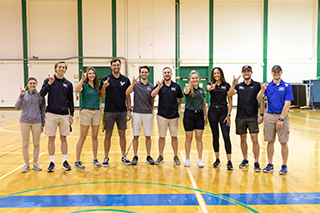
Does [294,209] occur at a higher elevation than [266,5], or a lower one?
lower

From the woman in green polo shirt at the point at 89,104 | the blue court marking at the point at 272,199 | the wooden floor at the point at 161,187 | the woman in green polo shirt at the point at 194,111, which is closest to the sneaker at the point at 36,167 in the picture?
the wooden floor at the point at 161,187

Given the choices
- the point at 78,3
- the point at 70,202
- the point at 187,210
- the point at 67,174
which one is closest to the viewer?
the point at 187,210

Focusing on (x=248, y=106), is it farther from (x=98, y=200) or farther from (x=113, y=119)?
(x=98, y=200)

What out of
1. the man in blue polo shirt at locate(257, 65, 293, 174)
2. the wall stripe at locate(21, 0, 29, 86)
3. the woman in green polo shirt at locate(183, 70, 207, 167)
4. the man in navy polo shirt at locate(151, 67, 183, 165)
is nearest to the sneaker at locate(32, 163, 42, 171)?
the man in navy polo shirt at locate(151, 67, 183, 165)

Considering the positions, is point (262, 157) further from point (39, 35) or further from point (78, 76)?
point (39, 35)

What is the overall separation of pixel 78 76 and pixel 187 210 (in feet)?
56.8

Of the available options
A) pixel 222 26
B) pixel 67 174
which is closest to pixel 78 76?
pixel 222 26

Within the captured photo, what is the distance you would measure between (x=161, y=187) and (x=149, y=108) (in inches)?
66.5

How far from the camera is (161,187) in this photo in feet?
12.9

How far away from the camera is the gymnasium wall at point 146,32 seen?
18.8 metres

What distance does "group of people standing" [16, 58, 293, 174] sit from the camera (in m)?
4.55

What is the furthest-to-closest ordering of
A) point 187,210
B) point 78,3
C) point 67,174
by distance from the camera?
point 78,3 → point 67,174 → point 187,210

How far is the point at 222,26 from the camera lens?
19.0m

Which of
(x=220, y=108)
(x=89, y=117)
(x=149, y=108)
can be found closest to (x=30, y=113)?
(x=89, y=117)
